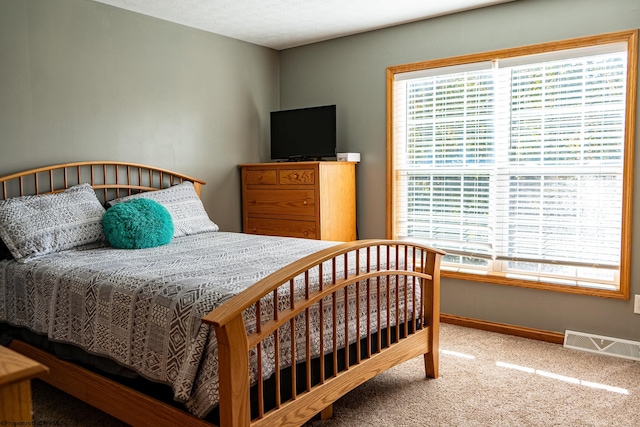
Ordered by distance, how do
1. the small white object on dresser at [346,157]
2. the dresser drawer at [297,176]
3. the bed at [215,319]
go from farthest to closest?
1. the small white object on dresser at [346,157]
2. the dresser drawer at [297,176]
3. the bed at [215,319]

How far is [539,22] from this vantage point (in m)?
3.31

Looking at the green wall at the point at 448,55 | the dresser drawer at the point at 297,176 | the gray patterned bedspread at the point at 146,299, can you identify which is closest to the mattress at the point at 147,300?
the gray patterned bedspread at the point at 146,299

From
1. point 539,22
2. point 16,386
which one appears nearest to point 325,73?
point 539,22

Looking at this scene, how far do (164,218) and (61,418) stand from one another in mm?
1216

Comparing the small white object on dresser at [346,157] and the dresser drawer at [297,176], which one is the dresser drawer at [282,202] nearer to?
the dresser drawer at [297,176]

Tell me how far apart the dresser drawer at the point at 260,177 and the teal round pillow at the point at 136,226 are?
47.1 inches

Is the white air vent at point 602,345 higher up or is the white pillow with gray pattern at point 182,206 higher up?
the white pillow with gray pattern at point 182,206

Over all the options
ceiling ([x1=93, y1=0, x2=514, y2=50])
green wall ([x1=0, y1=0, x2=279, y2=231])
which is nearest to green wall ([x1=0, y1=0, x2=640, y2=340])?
green wall ([x1=0, y1=0, x2=279, y2=231])

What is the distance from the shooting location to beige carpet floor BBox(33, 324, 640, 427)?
2295 mm

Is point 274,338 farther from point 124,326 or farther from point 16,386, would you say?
point 16,386

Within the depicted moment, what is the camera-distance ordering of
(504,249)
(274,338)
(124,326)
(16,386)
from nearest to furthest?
(16,386) → (274,338) → (124,326) → (504,249)

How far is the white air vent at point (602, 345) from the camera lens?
3.05 metres

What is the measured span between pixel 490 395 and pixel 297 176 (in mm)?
2110

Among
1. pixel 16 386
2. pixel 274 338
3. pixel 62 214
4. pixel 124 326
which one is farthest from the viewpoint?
pixel 62 214
